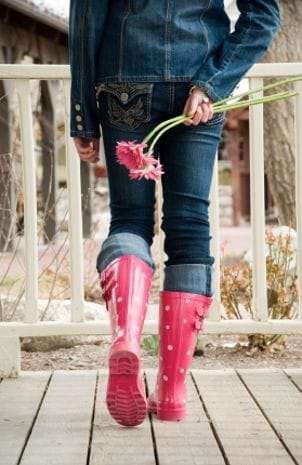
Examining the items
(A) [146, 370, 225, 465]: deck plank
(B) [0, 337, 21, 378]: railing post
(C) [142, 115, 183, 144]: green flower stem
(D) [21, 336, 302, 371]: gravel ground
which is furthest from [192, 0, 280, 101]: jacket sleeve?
(D) [21, 336, 302, 371]: gravel ground

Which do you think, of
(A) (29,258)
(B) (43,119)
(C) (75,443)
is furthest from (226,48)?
(B) (43,119)

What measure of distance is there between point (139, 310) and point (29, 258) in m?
1.09

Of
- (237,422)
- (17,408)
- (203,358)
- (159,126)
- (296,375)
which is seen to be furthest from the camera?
(203,358)

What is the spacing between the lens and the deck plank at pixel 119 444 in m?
2.35

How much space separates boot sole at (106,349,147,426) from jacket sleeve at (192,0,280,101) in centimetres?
66

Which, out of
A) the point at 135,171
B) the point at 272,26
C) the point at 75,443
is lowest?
the point at 75,443

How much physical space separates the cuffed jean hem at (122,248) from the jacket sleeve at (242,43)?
1.35ft

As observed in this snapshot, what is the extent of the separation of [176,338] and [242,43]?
771mm

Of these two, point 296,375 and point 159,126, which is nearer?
point 159,126

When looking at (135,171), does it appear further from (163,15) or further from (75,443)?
(75,443)

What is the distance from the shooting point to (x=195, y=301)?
8.75 feet

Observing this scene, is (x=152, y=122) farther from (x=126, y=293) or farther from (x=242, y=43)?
(x=126, y=293)

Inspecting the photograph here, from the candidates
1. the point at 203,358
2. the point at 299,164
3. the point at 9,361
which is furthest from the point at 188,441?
the point at 203,358

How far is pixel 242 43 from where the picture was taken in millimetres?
2471
